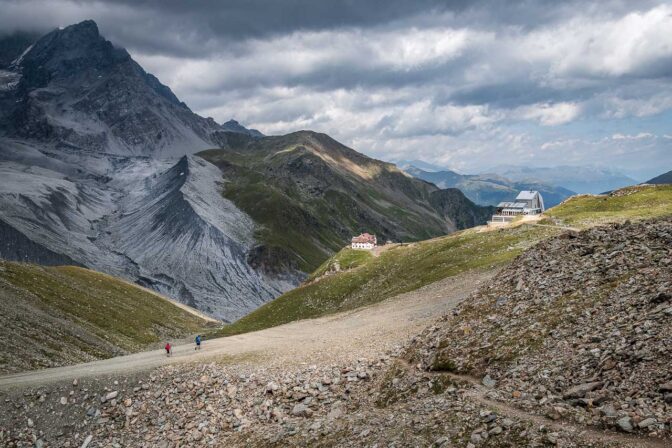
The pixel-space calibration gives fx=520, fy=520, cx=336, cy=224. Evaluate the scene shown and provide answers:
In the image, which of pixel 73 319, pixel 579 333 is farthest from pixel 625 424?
pixel 73 319

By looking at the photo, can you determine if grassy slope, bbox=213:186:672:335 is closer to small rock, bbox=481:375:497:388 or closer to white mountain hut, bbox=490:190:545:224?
white mountain hut, bbox=490:190:545:224

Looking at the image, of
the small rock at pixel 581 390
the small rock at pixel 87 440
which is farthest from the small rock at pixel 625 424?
the small rock at pixel 87 440

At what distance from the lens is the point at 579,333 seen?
25719 millimetres

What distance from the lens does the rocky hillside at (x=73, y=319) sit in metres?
65.6

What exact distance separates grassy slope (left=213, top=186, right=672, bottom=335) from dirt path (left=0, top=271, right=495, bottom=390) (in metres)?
8.67

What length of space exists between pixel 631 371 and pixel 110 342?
8931 cm

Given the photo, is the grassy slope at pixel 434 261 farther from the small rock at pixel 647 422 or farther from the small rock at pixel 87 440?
the small rock at pixel 647 422

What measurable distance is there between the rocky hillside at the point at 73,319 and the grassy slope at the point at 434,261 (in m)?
23.5

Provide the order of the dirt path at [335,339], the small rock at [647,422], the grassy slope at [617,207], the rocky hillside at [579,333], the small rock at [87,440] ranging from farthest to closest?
1. the grassy slope at [617,207]
2. the dirt path at [335,339]
3. the small rock at [87,440]
4. the rocky hillside at [579,333]
5. the small rock at [647,422]

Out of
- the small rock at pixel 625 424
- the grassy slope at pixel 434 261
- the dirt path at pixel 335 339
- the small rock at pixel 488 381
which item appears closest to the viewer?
the small rock at pixel 625 424

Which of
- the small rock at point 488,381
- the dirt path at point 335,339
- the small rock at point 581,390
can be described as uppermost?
the small rock at point 581,390

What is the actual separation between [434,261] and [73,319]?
6436 cm

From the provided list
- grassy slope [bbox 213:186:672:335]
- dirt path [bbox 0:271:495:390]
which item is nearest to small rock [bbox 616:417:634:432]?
dirt path [bbox 0:271:495:390]

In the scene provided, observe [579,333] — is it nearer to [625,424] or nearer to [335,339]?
[625,424]
